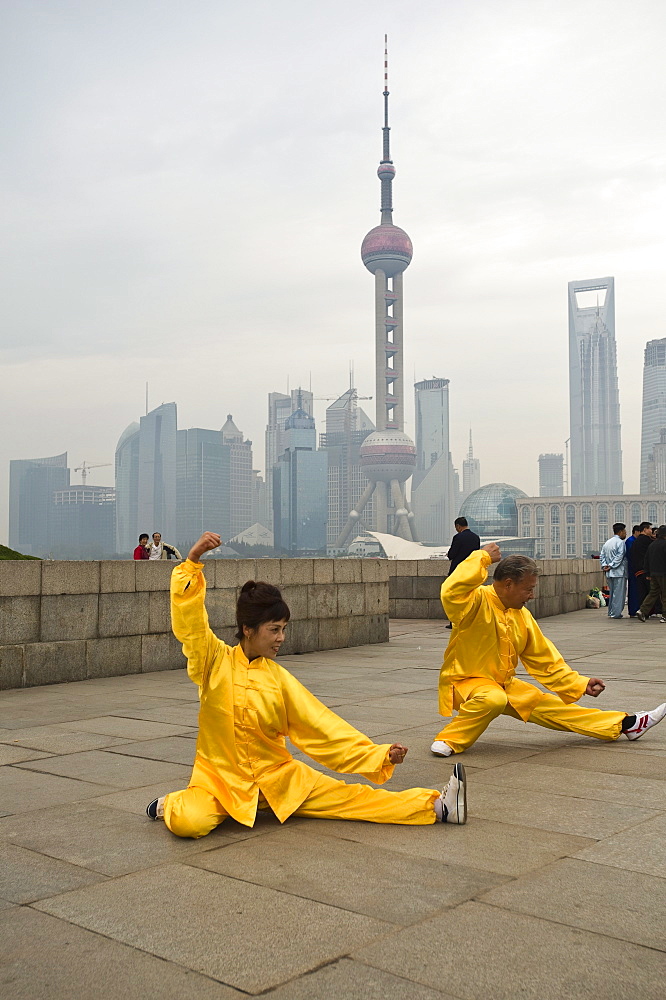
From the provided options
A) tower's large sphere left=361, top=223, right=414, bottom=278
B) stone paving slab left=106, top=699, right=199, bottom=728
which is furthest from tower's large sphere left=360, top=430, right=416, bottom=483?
stone paving slab left=106, top=699, right=199, bottom=728

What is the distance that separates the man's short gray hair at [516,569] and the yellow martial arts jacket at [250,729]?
5.04 ft

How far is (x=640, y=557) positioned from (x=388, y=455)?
178m

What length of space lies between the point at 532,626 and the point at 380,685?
285cm

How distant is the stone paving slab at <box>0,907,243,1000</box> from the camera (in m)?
2.16

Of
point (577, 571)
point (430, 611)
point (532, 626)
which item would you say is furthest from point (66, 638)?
point (577, 571)

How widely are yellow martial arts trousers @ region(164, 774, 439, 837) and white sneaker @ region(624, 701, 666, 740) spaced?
1.93 meters

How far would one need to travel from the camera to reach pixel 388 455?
192250 mm

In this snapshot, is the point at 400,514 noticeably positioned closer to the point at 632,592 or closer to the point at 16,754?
the point at 632,592

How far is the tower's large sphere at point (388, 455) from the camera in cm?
19138

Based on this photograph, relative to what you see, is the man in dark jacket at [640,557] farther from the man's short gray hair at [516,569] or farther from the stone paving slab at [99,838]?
the stone paving slab at [99,838]

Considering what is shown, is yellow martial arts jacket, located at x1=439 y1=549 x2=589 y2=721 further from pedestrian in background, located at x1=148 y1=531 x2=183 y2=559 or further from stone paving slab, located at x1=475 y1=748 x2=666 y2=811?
pedestrian in background, located at x1=148 y1=531 x2=183 y2=559

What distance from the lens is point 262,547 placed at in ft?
644

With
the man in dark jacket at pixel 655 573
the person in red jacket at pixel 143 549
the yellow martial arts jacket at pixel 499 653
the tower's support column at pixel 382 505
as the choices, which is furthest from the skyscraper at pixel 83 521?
the yellow martial arts jacket at pixel 499 653

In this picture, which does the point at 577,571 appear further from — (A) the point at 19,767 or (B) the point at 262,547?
(B) the point at 262,547
